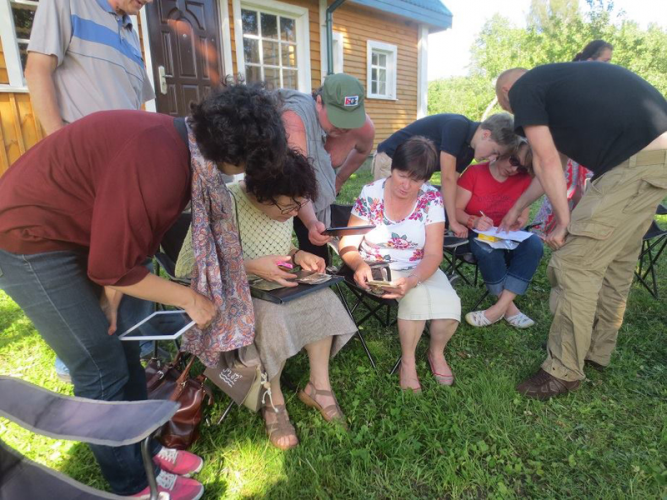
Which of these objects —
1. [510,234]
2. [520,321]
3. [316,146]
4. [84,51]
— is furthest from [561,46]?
[84,51]

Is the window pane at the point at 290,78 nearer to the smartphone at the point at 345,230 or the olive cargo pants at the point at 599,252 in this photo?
the smartphone at the point at 345,230

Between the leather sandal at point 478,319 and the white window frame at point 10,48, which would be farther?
the white window frame at point 10,48

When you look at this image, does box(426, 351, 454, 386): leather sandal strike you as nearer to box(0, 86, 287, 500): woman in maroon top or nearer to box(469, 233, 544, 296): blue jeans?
box(469, 233, 544, 296): blue jeans

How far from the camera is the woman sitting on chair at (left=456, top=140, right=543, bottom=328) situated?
116 inches

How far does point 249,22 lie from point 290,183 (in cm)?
606

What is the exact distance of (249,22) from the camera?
6.72 meters

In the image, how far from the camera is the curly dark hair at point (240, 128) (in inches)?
44.4

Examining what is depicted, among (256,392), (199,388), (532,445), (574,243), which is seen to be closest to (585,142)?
(574,243)

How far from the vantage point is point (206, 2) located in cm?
599

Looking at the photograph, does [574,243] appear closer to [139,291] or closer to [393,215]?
[393,215]

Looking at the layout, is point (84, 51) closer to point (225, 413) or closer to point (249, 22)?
point (225, 413)

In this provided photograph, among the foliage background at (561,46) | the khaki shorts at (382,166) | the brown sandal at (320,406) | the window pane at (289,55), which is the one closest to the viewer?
the brown sandal at (320,406)

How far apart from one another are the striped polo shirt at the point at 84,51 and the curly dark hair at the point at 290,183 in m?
0.91

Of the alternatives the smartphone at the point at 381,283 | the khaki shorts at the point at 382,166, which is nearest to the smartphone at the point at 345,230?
the smartphone at the point at 381,283
